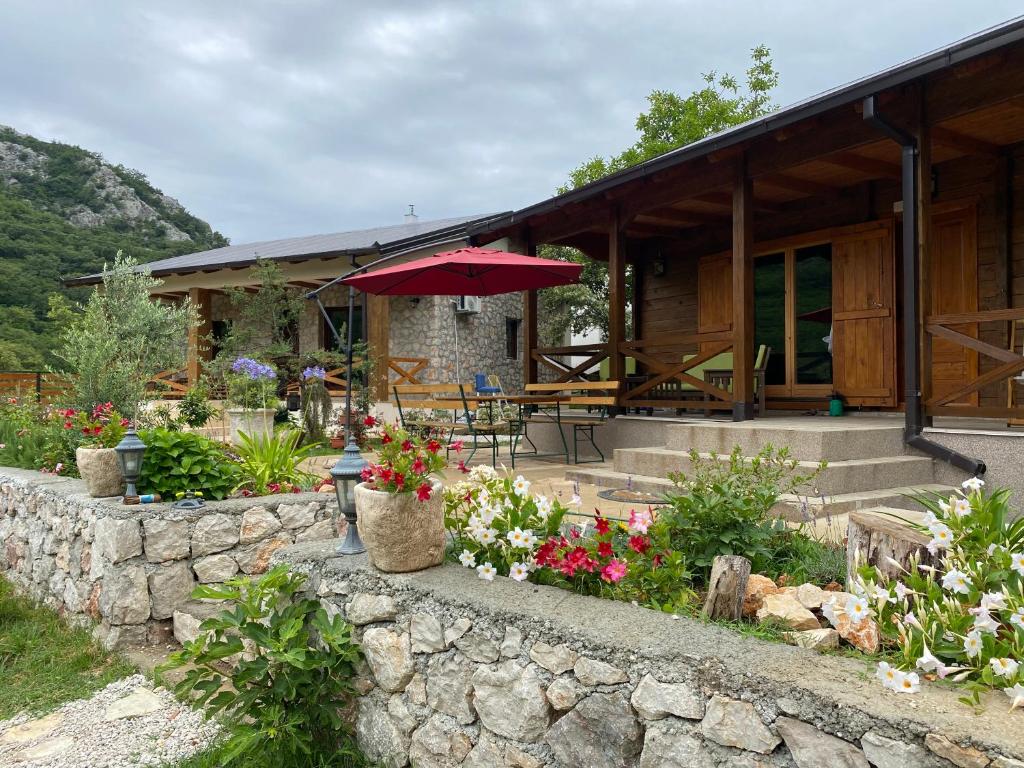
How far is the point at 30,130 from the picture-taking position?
28.9 m

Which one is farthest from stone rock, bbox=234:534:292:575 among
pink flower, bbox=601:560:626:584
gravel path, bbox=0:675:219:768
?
pink flower, bbox=601:560:626:584

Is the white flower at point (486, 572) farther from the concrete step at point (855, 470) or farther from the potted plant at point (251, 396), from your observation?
the potted plant at point (251, 396)

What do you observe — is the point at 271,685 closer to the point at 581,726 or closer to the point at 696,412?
the point at 581,726

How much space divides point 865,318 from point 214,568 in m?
6.19

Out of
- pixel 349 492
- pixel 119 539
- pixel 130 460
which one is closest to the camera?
pixel 349 492

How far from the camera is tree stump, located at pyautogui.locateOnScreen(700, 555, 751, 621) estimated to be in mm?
1851

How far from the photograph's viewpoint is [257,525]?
3.87 meters

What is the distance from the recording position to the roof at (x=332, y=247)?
11086 millimetres

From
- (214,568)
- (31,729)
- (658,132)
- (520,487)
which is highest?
(658,132)

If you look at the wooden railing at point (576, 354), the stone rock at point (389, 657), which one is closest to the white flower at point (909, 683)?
the stone rock at point (389, 657)

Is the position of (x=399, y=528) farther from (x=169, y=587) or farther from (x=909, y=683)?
(x=169, y=587)

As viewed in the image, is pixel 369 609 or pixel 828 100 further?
pixel 828 100

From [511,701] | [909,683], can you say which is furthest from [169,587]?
[909,683]

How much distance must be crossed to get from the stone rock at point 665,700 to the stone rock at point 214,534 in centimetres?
282
